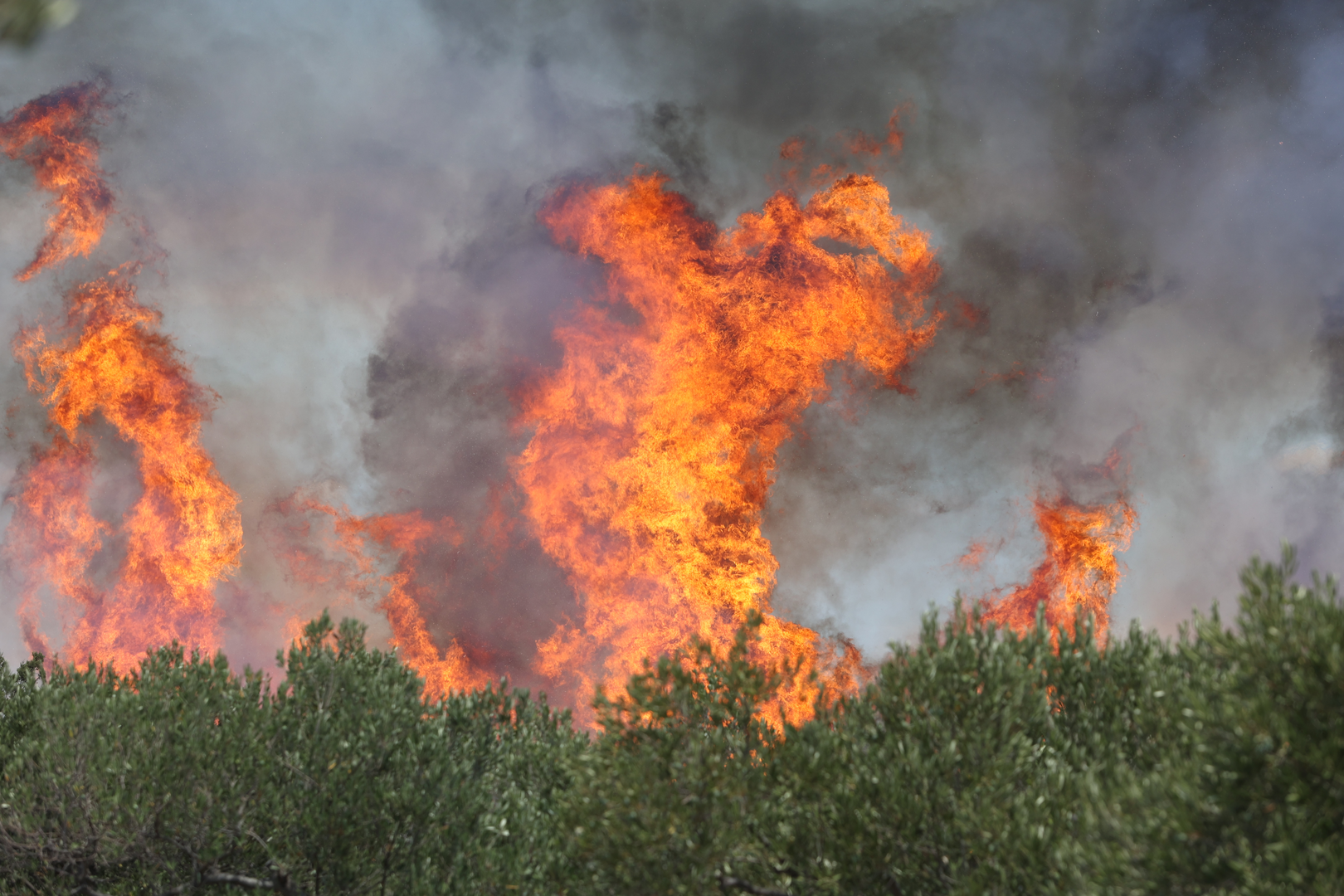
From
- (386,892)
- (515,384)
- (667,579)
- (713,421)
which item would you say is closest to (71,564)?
(515,384)

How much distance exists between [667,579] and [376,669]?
35.0 m

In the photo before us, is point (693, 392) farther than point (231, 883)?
Yes

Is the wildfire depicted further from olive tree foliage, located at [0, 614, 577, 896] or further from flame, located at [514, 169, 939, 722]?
olive tree foliage, located at [0, 614, 577, 896]

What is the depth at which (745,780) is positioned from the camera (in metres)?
15.5

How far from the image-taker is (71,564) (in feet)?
179

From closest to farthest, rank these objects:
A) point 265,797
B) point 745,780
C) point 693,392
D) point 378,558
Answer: point 745,780, point 265,797, point 693,392, point 378,558

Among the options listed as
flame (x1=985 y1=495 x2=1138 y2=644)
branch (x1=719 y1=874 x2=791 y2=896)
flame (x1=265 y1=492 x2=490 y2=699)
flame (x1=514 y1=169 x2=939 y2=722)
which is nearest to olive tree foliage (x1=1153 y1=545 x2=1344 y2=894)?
branch (x1=719 y1=874 x2=791 y2=896)

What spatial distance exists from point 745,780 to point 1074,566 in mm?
44217

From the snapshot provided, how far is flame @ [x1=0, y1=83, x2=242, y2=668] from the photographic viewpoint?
54.0 metres

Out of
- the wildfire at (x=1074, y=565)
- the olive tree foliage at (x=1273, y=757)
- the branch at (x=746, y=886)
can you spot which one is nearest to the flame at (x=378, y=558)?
the wildfire at (x=1074, y=565)

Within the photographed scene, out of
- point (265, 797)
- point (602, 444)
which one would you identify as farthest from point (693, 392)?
point (265, 797)

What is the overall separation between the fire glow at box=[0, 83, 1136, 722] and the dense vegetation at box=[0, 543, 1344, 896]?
118 ft

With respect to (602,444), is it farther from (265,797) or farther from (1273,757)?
(1273,757)

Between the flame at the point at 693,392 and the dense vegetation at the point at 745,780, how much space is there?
115 ft
